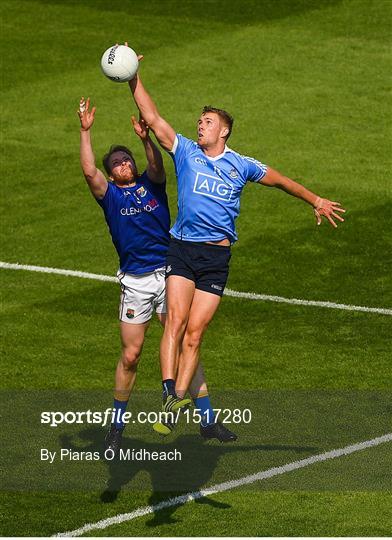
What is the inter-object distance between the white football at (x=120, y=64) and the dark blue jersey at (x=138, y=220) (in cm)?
107

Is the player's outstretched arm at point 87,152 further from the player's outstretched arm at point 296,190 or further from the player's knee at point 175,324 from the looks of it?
the player's outstretched arm at point 296,190

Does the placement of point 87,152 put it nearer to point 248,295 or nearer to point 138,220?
point 138,220

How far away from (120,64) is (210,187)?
1526 millimetres

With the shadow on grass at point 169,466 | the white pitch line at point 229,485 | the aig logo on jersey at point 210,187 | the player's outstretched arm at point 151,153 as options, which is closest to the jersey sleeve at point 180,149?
the player's outstretched arm at point 151,153

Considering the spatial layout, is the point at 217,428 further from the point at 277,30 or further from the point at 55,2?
the point at 55,2

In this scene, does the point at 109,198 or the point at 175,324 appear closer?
the point at 175,324

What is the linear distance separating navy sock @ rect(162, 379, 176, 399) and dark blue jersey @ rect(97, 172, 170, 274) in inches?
54.6

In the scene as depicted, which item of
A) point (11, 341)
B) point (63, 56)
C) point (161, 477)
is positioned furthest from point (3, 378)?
point (63, 56)

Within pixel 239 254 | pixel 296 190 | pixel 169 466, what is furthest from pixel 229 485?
pixel 239 254

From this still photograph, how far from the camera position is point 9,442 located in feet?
52.1

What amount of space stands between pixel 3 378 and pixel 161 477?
3.46m

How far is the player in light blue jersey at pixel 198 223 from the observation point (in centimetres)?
1488

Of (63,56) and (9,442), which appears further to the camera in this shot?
(63,56)

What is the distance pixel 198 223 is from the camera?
590 inches
